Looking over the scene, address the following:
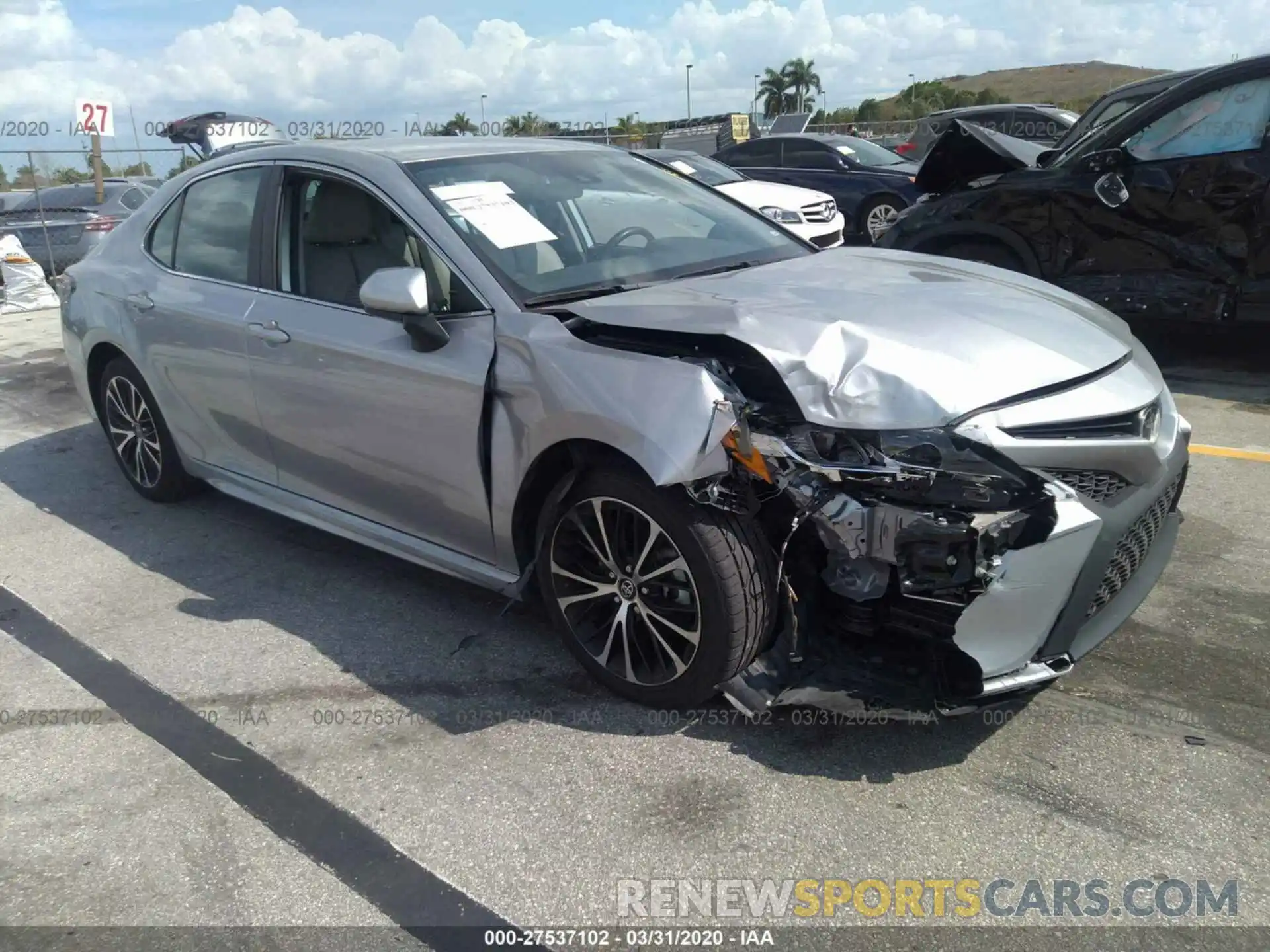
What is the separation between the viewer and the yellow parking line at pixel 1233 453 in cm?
515

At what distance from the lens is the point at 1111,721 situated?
2998mm

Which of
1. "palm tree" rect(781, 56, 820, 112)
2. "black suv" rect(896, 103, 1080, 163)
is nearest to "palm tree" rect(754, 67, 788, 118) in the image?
"palm tree" rect(781, 56, 820, 112)

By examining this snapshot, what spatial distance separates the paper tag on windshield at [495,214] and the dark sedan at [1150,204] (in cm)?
440

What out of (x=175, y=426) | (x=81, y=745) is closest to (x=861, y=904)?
(x=81, y=745)

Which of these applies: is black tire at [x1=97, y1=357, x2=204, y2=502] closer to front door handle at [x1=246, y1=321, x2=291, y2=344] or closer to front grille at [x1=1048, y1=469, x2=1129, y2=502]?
front door handle at [x1=246, y1=321, x2=291, y2=344]

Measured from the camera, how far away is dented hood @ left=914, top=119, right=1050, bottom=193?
697 centimetres

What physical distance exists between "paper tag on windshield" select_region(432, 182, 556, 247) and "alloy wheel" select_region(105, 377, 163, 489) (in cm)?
231

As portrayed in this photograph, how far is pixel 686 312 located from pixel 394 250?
4.32 ft

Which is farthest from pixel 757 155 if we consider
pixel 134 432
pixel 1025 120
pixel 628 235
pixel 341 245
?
pixel 341 245

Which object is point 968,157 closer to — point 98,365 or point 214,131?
point 98,365

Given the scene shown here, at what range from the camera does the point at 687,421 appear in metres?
2.75

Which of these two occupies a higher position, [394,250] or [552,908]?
[394,250]

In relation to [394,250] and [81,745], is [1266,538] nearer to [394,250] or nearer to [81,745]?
[394,250]

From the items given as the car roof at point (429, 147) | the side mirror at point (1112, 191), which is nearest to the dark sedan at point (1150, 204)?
the side mirror at point (1112, 191)
